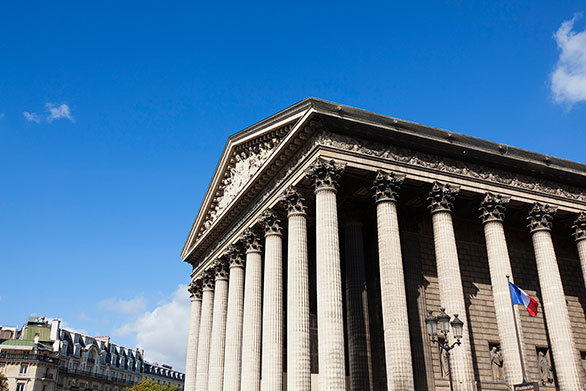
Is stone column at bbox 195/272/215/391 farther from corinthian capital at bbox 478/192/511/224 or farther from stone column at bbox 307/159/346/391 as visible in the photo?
corinthian capital at bbox 478/192/511/224

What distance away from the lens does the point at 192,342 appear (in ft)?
137

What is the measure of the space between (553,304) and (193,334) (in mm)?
25863

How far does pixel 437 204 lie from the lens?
26609 mm

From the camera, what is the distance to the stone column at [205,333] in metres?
37.8

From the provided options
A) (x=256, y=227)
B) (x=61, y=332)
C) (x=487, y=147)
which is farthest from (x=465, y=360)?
(x=61, y=332)

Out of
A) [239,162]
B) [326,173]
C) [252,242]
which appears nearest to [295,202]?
[326,173]

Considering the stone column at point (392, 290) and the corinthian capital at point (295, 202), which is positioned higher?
the corinthian capital at point (295, 202)

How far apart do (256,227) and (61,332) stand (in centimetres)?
5992

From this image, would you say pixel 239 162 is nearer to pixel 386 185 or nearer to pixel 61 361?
pixel 386 185

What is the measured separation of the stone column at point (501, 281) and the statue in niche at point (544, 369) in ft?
16.4

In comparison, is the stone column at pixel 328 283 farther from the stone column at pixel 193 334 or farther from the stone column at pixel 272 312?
Result: the stone column at pixel 193 334

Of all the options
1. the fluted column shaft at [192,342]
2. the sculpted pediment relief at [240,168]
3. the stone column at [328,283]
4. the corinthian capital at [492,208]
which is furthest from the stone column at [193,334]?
the corinthian capital at [492,208]

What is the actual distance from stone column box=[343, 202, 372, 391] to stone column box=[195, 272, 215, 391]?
13286mm

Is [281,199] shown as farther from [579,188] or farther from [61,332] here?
[61,332]
